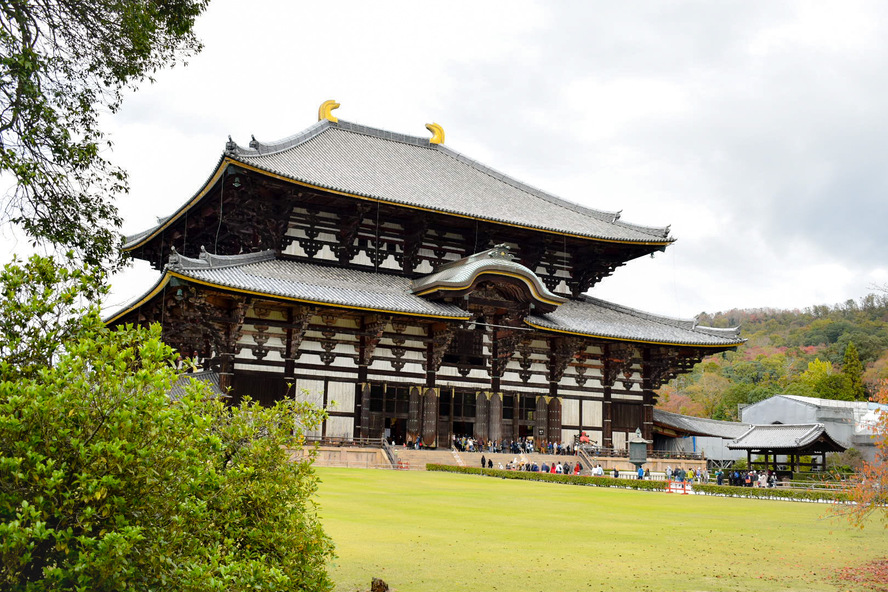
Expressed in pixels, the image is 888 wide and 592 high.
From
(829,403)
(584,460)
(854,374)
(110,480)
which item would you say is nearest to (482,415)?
(584,460)

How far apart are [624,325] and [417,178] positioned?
14.1m

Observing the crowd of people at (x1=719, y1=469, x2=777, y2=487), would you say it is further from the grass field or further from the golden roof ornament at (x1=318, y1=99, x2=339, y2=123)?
the golden roof ornament at (x1=318, y1=99, x2=339, y2=123)

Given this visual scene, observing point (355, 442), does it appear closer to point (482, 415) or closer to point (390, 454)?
point (390, 454)

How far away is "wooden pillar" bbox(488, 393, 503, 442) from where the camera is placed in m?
39.1

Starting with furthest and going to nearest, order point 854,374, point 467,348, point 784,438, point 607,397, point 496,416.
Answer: point 854,374 < point 784,438 < point 607,397 < point 467,348 < point 496,416

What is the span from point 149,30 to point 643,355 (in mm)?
35779


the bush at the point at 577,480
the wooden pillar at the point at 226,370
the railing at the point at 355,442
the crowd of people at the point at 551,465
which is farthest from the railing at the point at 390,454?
the wooden pillar at the point at 226,370

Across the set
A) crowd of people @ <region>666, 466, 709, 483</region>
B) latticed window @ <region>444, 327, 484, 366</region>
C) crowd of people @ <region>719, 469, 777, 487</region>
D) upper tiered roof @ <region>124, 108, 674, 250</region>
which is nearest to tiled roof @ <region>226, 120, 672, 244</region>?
upper tiered roof @ <region>124, 108, 674, 250</region>

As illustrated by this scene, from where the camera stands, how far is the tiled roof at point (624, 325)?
40000 millimetres

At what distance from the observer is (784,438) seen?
48.4 metres

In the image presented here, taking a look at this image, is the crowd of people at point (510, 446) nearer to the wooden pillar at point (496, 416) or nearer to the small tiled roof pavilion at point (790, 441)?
the wooden pillar at point (496, 416)

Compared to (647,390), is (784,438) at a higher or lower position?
lower

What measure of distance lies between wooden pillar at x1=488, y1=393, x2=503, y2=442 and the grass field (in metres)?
15.0

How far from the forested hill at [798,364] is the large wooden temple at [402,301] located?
2301cm
